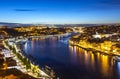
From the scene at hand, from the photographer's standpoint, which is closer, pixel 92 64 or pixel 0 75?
pixel 0 75

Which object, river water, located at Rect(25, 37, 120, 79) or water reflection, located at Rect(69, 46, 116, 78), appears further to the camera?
water reflection, located at Rect(69, 46, 116, 78)

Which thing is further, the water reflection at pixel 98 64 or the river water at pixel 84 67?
the water reflection at pixel 98 64

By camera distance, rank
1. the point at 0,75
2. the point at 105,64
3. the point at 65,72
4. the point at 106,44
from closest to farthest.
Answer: the point at 0,75, the point at 65,72, the point at 105,64, the point at 106,44

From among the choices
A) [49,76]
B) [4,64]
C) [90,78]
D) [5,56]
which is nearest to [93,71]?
[90,78]

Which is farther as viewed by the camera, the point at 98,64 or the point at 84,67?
the point at 98,64

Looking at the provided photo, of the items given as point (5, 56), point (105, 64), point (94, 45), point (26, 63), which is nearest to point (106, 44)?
point (94, 45)

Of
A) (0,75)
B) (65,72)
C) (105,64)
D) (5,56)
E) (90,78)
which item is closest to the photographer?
(0,75)

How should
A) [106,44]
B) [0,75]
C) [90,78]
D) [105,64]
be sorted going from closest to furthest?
1. [0,75]
2. [90,78]
3. [105,64]
4. [106,44]

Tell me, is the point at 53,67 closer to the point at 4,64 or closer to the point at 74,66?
the point at 74,66

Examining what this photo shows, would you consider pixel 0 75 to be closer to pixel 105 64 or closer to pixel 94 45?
pixel 105 64
